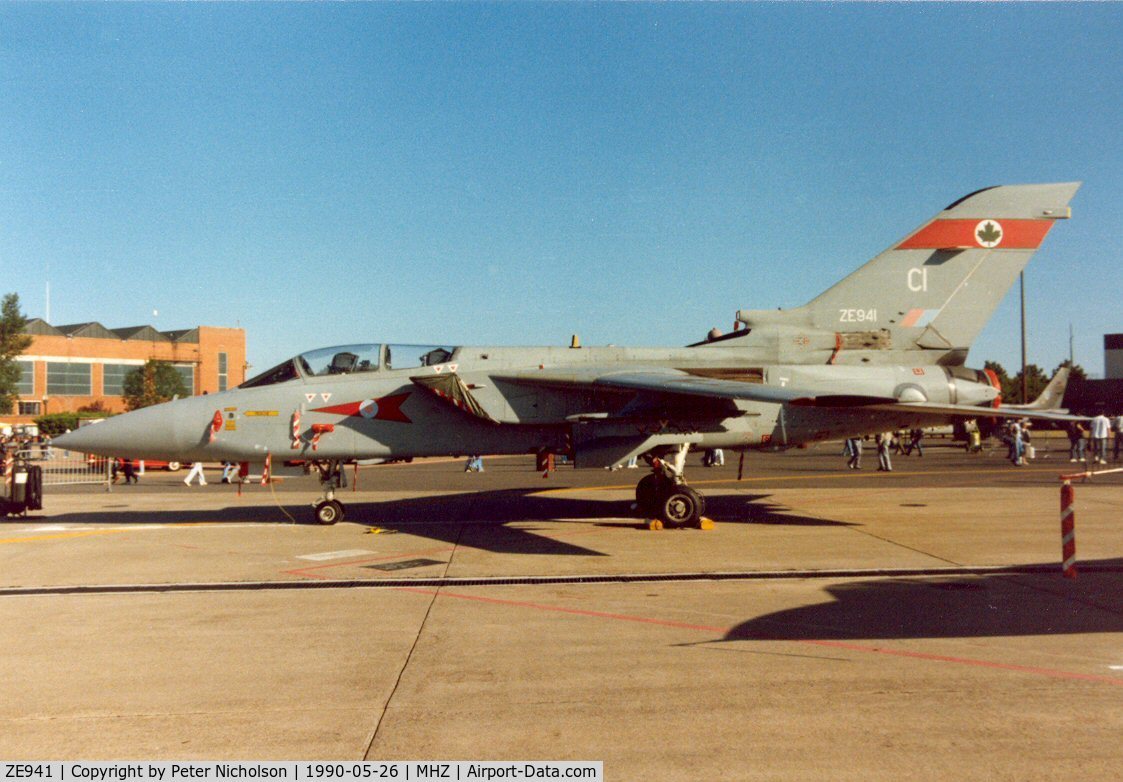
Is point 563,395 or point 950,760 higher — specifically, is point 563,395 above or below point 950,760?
above

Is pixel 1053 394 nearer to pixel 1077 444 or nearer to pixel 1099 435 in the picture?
pixel 1099 435

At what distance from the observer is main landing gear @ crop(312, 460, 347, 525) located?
13.9m

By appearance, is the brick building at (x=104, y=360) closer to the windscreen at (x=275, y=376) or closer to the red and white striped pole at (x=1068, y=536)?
the windscreen at (x=275, y=376)

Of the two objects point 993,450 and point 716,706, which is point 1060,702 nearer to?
point 716,706

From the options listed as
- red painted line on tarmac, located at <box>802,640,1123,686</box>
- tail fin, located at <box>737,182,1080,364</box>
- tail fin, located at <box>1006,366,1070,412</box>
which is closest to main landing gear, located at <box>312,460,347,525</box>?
tail fin, located at <box>737,182,1080,364</box>

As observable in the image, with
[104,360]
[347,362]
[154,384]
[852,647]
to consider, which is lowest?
[852,647]

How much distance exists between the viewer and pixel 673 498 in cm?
1314

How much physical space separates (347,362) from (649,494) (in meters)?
5.56

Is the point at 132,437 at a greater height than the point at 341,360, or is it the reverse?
the point at 341,360

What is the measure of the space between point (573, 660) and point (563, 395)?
24.5 ft

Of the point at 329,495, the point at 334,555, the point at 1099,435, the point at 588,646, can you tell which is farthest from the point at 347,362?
the point at 1099,435

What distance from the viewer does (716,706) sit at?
4.99 meters

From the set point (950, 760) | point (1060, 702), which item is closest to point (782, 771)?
point (950, 760)

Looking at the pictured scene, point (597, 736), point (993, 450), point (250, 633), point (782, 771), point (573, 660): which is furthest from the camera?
point (993, 450)
